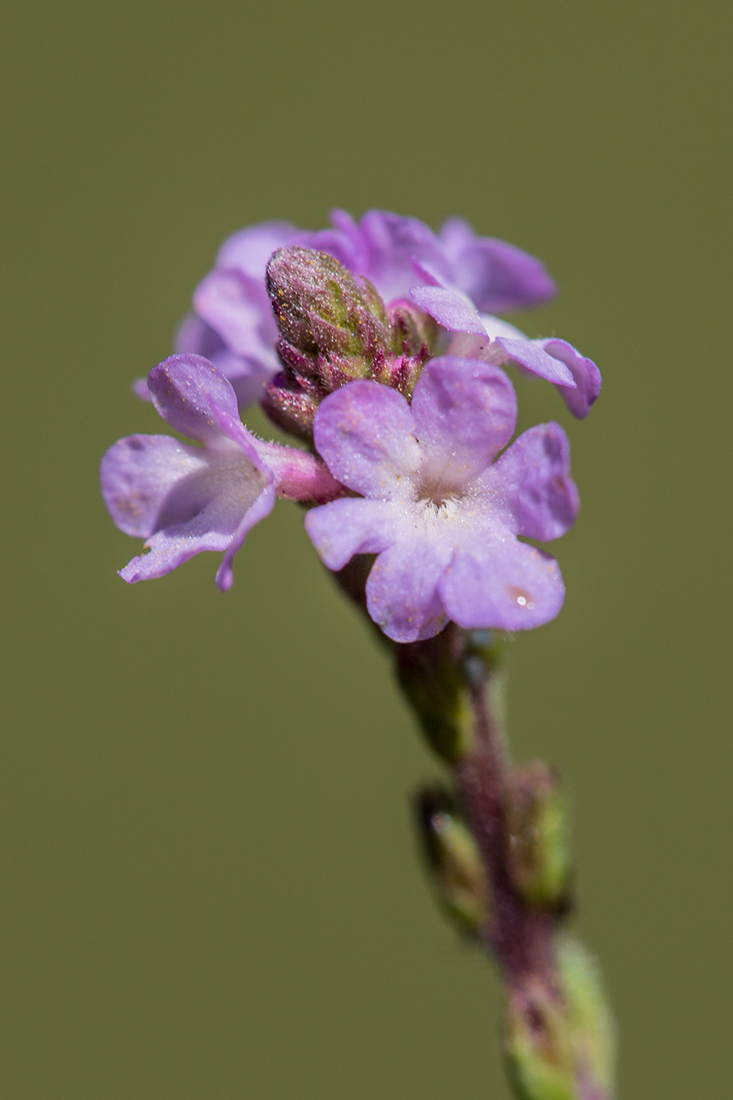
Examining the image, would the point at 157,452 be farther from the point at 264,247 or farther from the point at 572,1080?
the point at 572,1080

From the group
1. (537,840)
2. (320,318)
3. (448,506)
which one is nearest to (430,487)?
(448,506)

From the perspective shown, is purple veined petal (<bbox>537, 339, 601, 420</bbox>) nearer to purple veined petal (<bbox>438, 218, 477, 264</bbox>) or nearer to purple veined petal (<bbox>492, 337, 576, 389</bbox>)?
purple veined petal (<bbox>492, 337, 576, 389</bbox>)

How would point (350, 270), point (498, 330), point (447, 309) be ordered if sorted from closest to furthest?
point (447, 309)
point (498, 330)
point (350, 270)

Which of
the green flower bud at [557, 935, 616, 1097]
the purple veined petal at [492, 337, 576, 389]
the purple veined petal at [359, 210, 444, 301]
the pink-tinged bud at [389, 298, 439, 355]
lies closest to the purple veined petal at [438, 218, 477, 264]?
the purple veined petal at [359, 210, 444, 301]

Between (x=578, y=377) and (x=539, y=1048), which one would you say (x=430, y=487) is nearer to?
(x=578, y=377)

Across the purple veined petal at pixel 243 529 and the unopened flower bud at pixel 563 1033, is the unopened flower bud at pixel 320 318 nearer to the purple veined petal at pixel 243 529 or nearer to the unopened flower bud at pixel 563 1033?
the purple veined petal at pixel 243 529

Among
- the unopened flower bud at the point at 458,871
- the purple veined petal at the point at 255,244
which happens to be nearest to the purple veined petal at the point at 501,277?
the purple veined petal at the point at 255,244

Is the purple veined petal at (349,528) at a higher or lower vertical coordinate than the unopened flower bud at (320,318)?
lower

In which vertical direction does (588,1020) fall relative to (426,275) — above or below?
below
